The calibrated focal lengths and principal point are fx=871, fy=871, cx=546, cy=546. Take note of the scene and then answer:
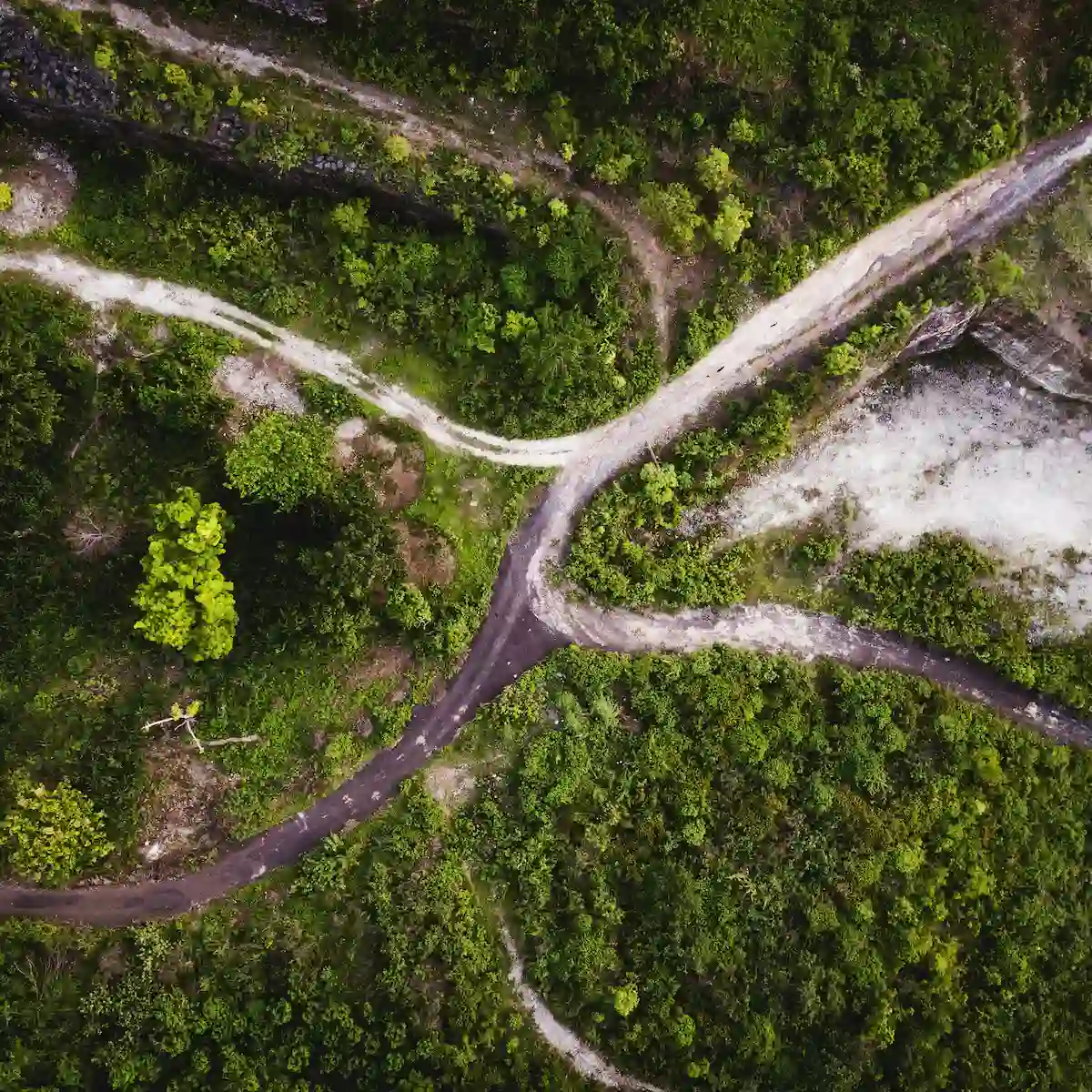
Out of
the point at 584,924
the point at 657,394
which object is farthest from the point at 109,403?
the point at 584,924

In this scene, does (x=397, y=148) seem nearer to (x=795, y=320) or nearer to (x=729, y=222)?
→ (x=729, y=222)

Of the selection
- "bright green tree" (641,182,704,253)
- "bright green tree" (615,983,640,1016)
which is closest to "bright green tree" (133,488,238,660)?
"bright green tree" (615,983,640,1016)

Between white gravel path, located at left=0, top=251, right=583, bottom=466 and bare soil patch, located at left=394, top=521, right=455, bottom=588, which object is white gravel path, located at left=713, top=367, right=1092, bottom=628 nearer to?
white gravel path, located at left=0, top=251, right=583, bottom=466

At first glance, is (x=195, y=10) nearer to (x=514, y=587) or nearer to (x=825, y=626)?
(x=514, y=587)

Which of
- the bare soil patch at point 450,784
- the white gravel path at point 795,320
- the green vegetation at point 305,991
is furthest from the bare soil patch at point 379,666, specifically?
the white gravel path at point 795,320

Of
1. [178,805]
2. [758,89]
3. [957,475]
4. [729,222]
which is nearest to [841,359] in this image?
[729,222]

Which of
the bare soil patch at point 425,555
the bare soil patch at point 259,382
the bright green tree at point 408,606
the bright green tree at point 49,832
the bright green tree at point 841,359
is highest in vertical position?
the bright green tree at point 841,359

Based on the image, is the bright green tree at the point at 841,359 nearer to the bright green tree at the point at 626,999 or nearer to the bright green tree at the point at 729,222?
the bright green tree at the point at 729,222
